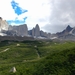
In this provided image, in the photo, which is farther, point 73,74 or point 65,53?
point 65,53

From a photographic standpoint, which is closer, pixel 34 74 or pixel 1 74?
pixel 34 74

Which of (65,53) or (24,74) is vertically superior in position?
(65,53)

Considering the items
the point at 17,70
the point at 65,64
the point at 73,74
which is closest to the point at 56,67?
the point at 65,64

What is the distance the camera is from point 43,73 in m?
131

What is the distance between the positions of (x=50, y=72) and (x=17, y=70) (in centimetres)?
2656

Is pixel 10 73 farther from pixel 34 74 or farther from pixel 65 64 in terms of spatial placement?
pixel 65 64

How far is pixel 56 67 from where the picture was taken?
13425cm

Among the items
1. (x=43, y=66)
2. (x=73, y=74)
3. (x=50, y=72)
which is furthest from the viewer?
(x=43, y=66)

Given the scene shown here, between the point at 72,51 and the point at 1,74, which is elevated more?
the point at 72,51

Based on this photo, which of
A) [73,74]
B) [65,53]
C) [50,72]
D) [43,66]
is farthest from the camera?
[65,53]

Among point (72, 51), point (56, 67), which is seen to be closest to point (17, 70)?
point (56, 67)

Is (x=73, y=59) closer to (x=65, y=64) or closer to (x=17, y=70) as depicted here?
(x=65, y=64)

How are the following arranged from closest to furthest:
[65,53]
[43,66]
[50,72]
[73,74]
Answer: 1. [73,74]
2. [50,72]
3. [43,66]
4. [65,53]

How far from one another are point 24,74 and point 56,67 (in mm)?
18879
